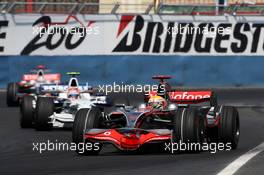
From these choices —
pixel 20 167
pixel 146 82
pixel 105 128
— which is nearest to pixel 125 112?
pixel 105 128

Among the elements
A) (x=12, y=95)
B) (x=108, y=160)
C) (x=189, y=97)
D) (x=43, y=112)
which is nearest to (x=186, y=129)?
(x=108, y=160)

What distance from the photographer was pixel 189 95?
55.3 feet

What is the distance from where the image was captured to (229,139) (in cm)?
1473

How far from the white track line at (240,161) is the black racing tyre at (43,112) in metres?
4.86

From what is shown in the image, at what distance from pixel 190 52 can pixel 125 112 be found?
16.7m

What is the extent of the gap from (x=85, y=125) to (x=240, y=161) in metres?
2.73

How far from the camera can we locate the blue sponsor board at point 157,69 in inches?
1227

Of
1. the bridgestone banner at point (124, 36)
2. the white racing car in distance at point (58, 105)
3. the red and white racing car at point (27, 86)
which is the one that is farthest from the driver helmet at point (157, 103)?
the bridgestone banner at point (124, 36)

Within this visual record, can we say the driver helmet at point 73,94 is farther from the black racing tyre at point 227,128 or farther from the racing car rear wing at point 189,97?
the black racing tyre at point 227,128

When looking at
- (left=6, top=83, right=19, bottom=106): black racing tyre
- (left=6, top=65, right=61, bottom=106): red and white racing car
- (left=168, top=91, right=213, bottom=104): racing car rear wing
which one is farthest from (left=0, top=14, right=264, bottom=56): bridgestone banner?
Answer: (left=168, top=91, right=213, bottom=104): racing car rear wing

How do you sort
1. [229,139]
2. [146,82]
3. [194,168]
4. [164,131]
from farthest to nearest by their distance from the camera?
[146,82]
[229,139]
[164,131]
[194,168]

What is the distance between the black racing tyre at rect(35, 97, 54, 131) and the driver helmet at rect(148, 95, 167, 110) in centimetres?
312

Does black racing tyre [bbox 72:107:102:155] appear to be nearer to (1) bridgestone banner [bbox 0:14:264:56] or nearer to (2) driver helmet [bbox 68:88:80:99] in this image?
(2) driver helmet [bbox 68:88:80:99]

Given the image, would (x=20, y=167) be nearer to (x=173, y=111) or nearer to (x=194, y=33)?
(x=173, y=111)
